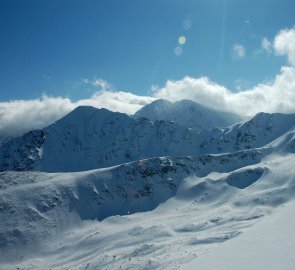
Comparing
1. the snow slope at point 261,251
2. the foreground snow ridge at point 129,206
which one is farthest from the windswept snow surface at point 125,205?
the snow slope at point 261,251

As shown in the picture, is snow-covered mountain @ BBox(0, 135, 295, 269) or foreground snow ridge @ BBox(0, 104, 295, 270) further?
snow-covered mountain @ BBox(0, 135, 295, 269)

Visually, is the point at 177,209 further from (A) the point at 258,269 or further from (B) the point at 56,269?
(A) the point at 258,269

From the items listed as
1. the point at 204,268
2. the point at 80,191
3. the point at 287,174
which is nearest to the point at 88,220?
the point at 80,191

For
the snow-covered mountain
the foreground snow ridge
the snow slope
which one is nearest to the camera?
the snow slope

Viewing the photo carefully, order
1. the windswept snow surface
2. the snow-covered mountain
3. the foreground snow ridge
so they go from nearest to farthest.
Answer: the foreground snow ridge, the windswept snow surface, the snow-covered mountain

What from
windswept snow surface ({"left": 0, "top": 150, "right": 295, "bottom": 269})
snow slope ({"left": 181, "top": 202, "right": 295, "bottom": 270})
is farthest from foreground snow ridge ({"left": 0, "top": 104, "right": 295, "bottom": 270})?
snow slope ({"left": 181, "top": 202, "right": 295, "bottom": 270})

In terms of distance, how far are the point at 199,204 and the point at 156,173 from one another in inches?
1349

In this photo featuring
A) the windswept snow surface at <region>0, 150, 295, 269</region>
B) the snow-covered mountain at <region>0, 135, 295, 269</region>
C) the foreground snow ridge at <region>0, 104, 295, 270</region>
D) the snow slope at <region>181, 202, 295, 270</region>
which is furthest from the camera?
the snow-covered mountain at <region>0, 135, 295, 269</region>

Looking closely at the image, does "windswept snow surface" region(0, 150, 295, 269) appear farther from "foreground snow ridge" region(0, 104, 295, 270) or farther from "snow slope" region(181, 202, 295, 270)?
"snow slope" region(181, 202, 295, 270)

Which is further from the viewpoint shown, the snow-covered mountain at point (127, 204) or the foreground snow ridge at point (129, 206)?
the snow-covered mountain at point (127, 204)

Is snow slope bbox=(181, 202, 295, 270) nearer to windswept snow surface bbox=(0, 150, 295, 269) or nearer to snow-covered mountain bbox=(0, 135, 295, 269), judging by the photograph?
windswept snow surface bbox=(0, 150, 295, 269)

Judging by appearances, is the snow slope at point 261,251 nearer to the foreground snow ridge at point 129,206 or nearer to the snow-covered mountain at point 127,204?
the foreground snow ridge at point 129,206

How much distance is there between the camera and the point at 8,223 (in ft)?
455

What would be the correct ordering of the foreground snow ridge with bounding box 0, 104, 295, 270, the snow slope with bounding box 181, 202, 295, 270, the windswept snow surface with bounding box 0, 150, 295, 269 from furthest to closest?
the windswept snow surface with bounding box 0, 150, 295, 269 → the foreground snow ridge with bounding box 0, 104, 295, 270 → the snow slope with bounding box 181, 202, 295, 270
